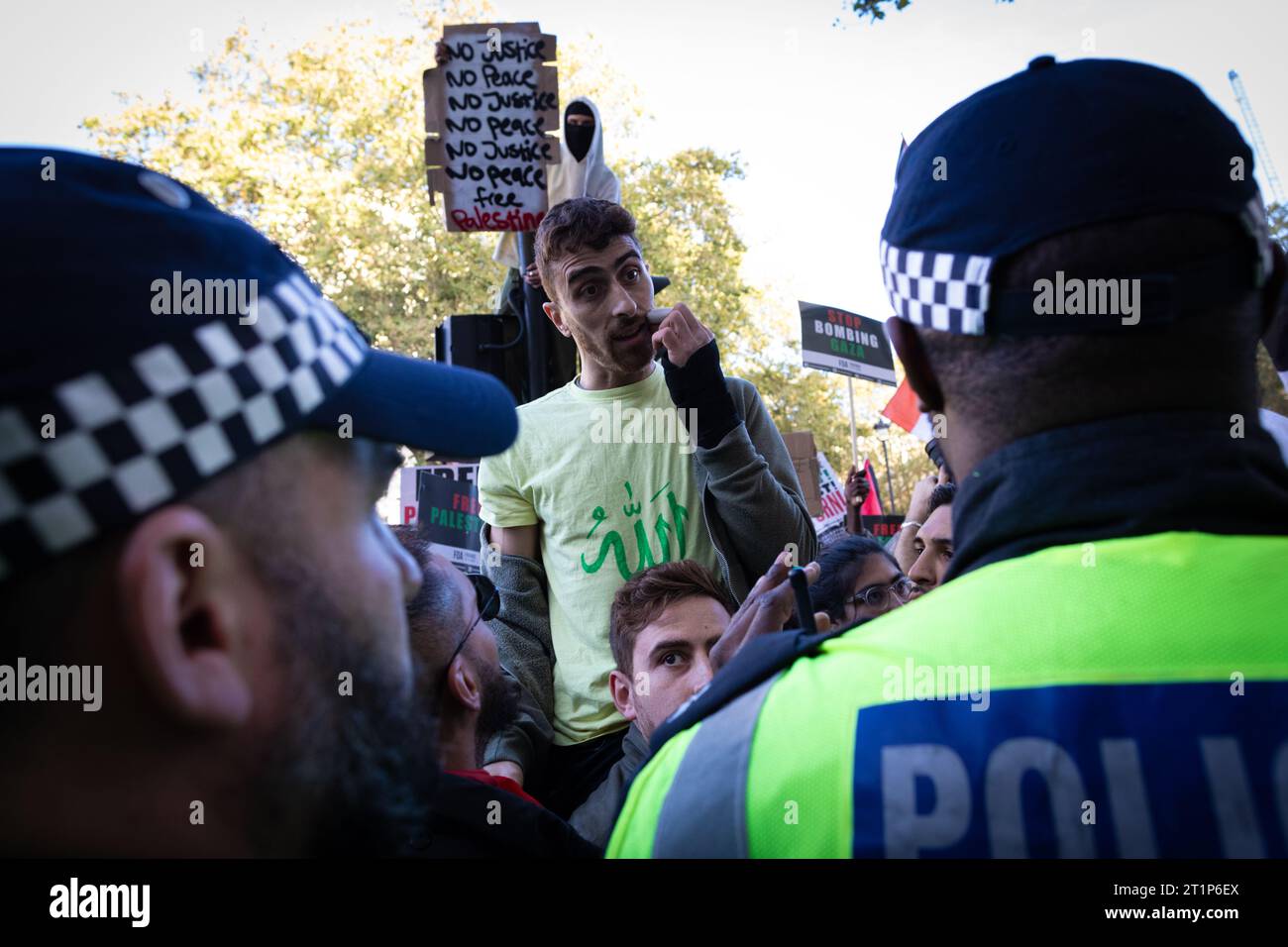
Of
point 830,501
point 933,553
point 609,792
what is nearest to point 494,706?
point 609,792

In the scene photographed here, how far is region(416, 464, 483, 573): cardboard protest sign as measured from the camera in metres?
7.32

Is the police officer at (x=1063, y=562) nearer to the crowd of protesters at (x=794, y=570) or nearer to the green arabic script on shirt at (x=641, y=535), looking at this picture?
the crowd of protesters at (x=794, y=570)

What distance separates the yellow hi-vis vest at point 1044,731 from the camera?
1114 mm

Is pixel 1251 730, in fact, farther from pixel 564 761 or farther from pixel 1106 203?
pixel 564 761

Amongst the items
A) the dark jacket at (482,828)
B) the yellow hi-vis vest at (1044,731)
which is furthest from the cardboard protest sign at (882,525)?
the yellow hi-vis vest at (1044,731)

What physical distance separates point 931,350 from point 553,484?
203 centimetres

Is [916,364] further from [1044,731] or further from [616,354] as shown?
[616,354]

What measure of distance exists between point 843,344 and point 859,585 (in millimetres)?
7415

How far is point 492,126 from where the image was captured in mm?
5539

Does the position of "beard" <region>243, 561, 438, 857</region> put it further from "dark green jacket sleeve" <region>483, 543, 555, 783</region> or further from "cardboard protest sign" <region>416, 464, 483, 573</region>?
"cardboard protest sign" <region>416, 464, 483, 573</region>

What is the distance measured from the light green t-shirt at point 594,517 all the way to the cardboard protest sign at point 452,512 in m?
3.81

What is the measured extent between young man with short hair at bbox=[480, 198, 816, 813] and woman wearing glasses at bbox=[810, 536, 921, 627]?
0.82 m
